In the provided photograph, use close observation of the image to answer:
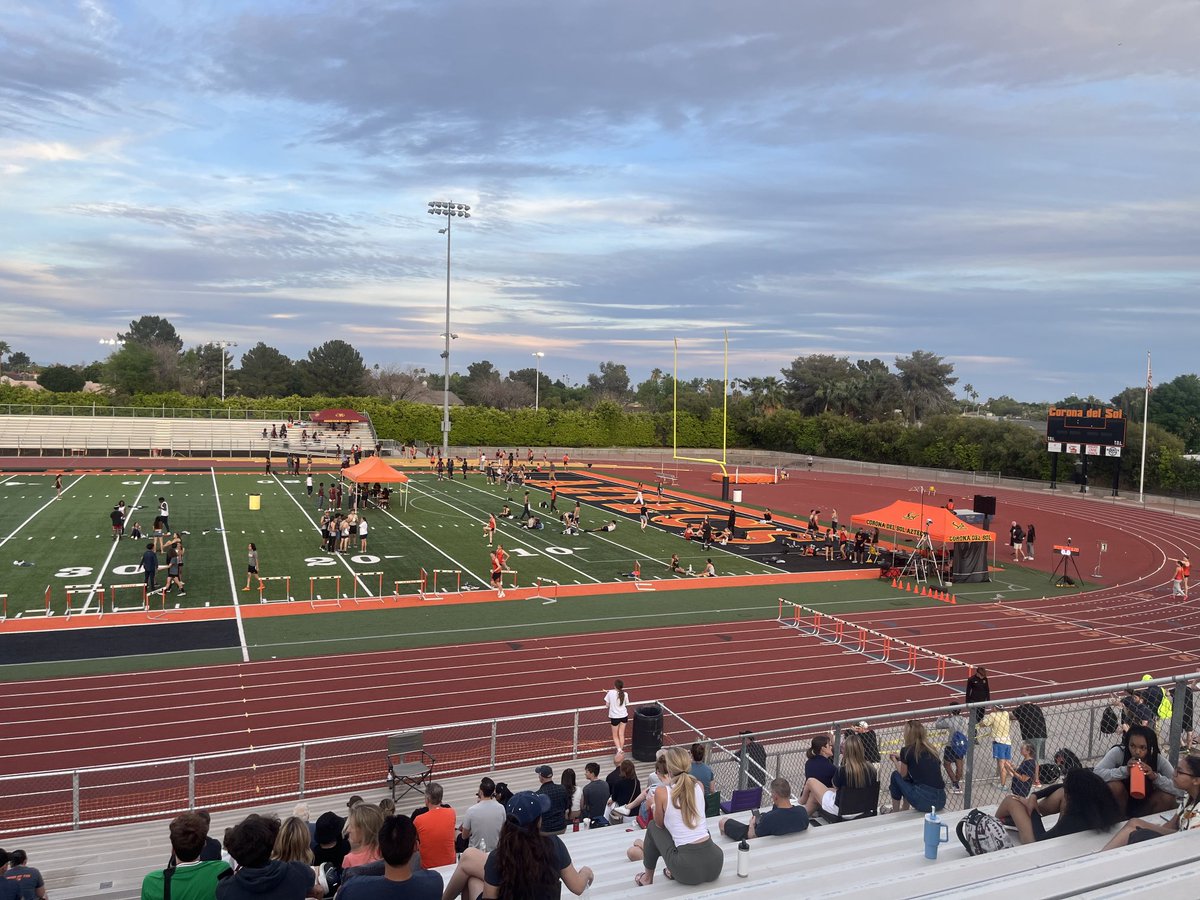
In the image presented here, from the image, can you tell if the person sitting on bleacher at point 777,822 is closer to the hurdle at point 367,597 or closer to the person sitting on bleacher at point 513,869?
the person sitting on bleacher at point 513,869

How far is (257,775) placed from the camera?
13.0 metres

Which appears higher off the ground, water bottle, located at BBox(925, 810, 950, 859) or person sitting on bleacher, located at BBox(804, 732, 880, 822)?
water bottle, located at BBox(925, 810, 950, 859)

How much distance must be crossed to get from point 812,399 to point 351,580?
77.7 metres

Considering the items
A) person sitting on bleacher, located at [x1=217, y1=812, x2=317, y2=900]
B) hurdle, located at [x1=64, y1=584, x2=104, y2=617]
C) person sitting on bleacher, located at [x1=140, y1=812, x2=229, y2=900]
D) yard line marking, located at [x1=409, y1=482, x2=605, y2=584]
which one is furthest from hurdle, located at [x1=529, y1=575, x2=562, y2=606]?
person sitting on bleacher, located at [x1=217, y1=812, x2=317, y2=900]

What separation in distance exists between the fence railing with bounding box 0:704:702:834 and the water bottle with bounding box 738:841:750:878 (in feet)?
16.2

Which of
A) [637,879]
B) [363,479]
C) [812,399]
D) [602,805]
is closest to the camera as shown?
[637,879]

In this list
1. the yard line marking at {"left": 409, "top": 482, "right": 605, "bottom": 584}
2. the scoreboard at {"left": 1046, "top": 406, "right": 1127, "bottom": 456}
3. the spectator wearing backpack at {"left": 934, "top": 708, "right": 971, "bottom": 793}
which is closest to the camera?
the spectator wearing backpack at {"left": 934, "top": 708, "right": 971, "bottom": 793}

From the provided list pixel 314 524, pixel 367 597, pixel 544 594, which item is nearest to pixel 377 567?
pixel 367 597

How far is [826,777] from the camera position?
9180 millimetres

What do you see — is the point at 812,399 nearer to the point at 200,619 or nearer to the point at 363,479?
the point at 363,479

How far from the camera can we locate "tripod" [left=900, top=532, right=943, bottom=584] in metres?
29.3

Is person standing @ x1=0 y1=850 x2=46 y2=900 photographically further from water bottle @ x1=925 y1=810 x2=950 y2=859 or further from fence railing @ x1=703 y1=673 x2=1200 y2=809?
fence railing @ x1=703 y1=673 x2=1200 y2=809

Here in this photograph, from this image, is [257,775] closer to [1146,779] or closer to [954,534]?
[1146,779]

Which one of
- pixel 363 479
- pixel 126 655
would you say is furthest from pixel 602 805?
pixel 363 479
